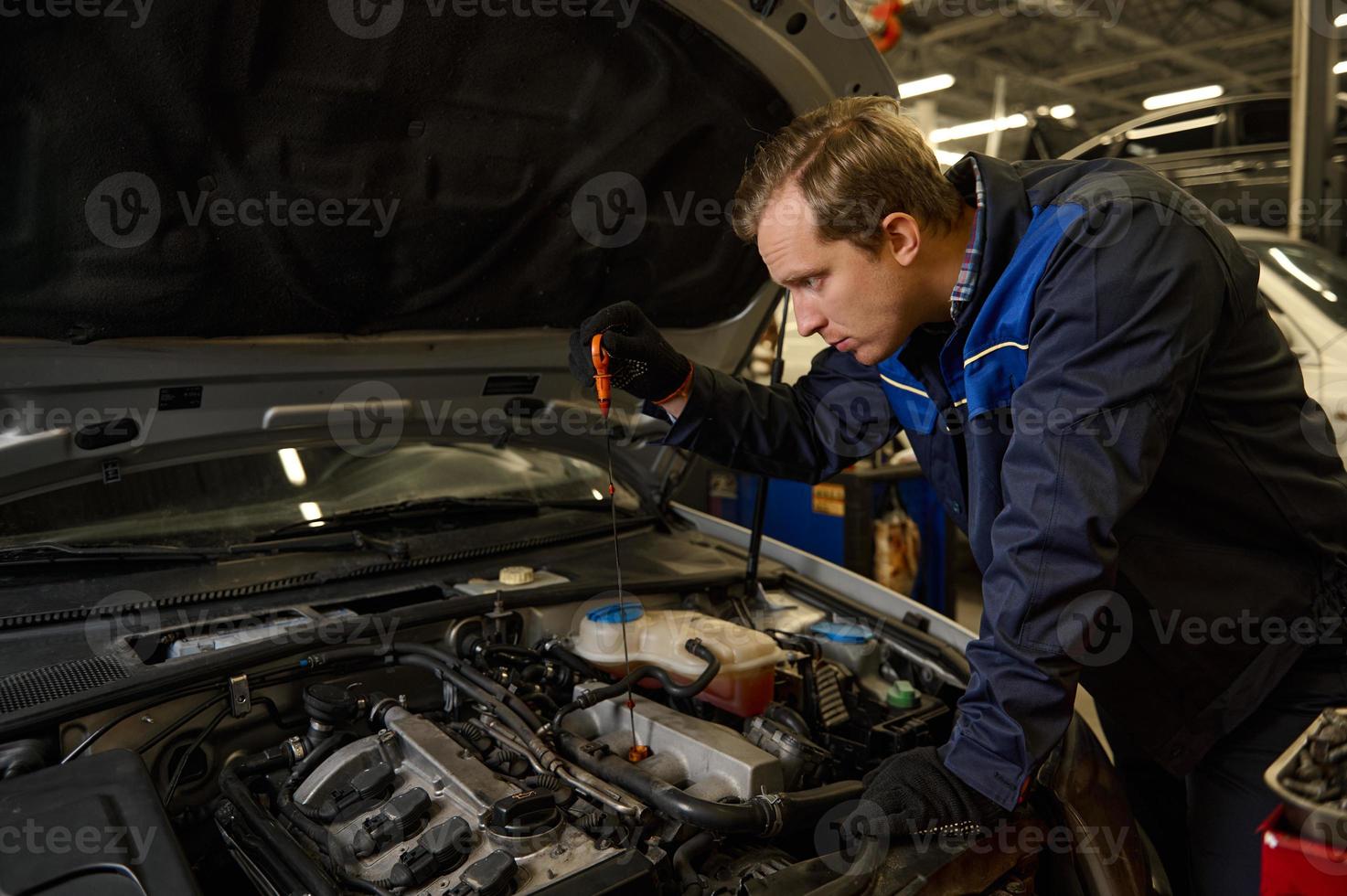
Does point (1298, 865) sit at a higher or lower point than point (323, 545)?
lower

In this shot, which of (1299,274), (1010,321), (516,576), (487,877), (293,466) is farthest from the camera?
(1299,274)

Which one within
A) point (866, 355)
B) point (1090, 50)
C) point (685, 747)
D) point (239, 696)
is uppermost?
point (1090, 50)

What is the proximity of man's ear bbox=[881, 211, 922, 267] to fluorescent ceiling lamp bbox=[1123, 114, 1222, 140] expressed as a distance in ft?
16.7

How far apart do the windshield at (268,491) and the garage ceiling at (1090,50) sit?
8150 millimetres

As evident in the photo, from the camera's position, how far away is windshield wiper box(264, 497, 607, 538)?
1918mm

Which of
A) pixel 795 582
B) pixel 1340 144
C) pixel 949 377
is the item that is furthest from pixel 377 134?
pixel 1340 144

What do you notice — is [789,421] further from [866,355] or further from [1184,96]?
[1184,96]

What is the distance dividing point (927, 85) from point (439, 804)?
424 inches

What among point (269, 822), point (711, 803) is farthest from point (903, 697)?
point (269, 822)

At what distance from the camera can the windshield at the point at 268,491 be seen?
1.70 meters

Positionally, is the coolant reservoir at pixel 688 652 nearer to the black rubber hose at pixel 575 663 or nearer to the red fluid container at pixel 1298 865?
the black rubber hose at pixel 575 663

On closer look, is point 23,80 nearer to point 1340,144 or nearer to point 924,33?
point 1340,144

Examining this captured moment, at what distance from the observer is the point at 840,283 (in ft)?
4.53

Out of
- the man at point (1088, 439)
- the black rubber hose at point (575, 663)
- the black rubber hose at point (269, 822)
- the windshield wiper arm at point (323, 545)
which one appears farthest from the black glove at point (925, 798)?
the windshield wiper arm at point (323, 545)
